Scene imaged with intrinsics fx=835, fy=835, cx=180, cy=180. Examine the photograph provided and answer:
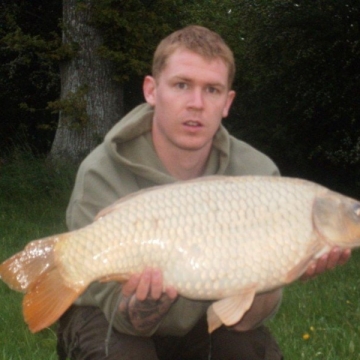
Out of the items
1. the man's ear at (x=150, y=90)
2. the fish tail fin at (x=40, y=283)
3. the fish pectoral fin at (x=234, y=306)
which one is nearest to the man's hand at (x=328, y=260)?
the fish pectoral fin at (x=234, y=306)

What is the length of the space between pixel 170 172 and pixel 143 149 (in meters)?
0.12

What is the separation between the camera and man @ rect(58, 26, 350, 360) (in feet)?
8.38

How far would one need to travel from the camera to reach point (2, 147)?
39.0 feet

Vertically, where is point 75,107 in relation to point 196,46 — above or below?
below

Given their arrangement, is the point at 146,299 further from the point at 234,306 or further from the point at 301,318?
the point at 301,318

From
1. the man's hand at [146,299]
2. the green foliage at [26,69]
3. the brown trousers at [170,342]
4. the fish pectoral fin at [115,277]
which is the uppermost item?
the fish pectoral fin at [115,277]

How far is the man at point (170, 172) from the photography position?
2555mm

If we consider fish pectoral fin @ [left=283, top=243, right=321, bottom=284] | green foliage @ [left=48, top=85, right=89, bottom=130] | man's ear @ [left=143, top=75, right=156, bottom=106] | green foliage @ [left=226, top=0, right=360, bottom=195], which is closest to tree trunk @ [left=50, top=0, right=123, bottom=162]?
green foliage @ [left=48, top=85, right=89, bottom=130]

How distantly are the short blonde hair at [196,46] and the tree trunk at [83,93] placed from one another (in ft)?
21.1

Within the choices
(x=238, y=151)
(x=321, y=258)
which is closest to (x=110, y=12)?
(x=238, y=151)

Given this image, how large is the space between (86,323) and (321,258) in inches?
31.7

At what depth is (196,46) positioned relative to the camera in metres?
2.63

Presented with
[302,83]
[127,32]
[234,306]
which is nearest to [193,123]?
[234,306]

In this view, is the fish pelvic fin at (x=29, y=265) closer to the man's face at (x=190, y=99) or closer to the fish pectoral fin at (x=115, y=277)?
the fish pectoral fin at (x=115, y=277)
